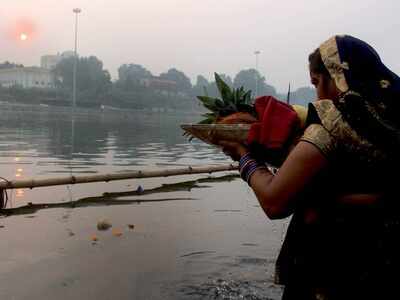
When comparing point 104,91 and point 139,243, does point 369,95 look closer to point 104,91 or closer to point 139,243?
point 139,243

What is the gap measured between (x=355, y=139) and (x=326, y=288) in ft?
1.92

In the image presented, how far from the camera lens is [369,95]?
1583 millimetres

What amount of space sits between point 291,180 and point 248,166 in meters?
0.28

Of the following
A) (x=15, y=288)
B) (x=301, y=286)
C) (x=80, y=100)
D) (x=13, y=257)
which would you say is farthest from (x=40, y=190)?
(x=80, y=100)

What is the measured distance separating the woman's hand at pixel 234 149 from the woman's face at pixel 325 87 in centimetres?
37

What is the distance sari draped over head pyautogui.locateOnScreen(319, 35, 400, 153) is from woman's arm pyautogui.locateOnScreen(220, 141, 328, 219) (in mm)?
172

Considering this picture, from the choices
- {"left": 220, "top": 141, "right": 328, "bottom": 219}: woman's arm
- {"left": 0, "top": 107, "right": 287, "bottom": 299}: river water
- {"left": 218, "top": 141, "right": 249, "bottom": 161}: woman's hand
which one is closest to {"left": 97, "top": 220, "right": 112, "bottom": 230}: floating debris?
{"left": 0, "top": 107, "right": 287, "bottom": 299}: river water

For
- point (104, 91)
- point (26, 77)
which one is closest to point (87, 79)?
point (104, 91)

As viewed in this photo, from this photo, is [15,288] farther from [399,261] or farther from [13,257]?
[399,261]

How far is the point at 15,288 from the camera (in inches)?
196

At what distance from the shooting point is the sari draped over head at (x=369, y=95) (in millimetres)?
1574

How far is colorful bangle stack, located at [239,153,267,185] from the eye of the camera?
5.94 ft

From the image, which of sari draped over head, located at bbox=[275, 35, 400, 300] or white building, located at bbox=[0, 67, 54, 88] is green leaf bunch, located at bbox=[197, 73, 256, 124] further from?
white building, located at bbox=[0, 67, 54, 88]

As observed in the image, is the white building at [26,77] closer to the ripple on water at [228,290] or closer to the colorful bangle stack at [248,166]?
the ripple on water at [228,290]
